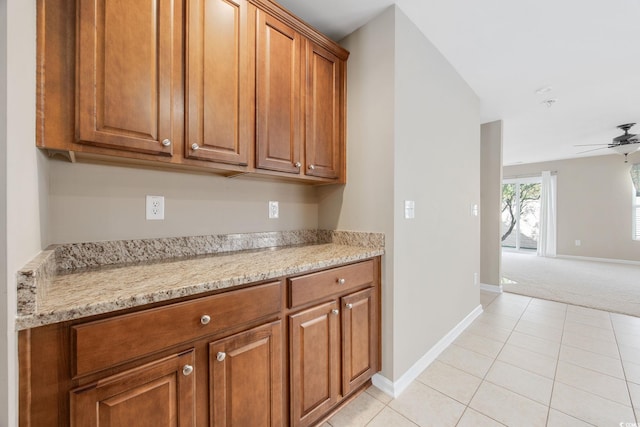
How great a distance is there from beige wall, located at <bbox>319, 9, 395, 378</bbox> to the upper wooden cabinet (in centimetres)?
18

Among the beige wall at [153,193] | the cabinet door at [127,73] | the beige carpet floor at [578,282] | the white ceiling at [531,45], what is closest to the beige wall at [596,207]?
the beige carpet floor at [578,282]

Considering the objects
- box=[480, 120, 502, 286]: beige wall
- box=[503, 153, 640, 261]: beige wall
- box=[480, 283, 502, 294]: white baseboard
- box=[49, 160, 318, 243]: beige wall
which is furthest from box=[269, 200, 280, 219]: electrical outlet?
box=[503, 153, 640, 261]: beige wall

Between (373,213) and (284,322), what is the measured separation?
92 cm

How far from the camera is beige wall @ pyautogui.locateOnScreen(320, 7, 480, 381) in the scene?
5.49ft

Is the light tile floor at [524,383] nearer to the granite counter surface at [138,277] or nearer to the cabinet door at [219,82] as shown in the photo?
the granite counter surface at [138,277]

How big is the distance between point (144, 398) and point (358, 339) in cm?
109

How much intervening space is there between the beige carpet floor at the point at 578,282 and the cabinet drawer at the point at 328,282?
11.3 ft

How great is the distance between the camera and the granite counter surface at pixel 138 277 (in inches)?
26.6

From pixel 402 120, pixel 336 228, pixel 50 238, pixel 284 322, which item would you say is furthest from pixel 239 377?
pixel 402 120

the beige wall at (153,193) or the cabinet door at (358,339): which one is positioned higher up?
the beige wall at (153,193)

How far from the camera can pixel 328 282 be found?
4.52ft

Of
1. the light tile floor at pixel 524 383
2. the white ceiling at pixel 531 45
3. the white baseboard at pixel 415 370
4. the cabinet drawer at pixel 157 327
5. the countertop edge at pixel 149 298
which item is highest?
the white ceiling at pixel 531 45

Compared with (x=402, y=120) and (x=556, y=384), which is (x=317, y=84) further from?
(x=556, y=384)

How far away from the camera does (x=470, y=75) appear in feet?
8.25
